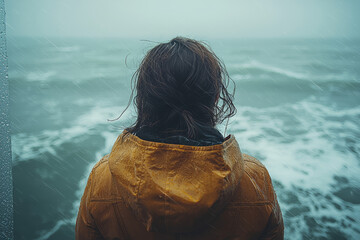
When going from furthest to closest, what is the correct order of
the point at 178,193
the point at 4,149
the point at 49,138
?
1. the point at 49,138
2. the point at 4,149
3. the point at 178,193

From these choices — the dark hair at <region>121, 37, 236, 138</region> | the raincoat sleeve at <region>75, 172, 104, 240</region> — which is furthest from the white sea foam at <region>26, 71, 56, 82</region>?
the dark hair at <region>121, 37, 236, 138</region>

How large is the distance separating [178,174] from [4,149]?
1.39 meters

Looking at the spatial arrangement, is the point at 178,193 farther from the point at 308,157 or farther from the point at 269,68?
the point at 269,68

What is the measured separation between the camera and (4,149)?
142cm

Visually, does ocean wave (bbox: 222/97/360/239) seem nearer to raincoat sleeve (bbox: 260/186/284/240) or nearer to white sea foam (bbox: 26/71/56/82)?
raincoat sleeve (bbox: 260/186/284/240)

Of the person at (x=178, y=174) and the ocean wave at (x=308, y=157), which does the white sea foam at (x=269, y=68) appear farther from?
the person at (x=178, y=174)

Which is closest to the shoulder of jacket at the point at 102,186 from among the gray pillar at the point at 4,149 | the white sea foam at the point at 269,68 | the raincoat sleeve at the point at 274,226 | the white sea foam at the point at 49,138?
the raincoat sleeve at the point at 274,226

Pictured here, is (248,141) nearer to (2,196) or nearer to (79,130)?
(79,130)

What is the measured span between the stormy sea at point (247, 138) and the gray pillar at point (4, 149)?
0.84 m

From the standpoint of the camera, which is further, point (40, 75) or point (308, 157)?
point (40, 75)

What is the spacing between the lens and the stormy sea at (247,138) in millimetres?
3611

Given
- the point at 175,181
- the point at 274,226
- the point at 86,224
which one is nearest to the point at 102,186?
the point at 86,224

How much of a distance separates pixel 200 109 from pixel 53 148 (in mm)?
6352

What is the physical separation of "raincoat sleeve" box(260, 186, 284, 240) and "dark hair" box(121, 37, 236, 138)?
18.2 inches
